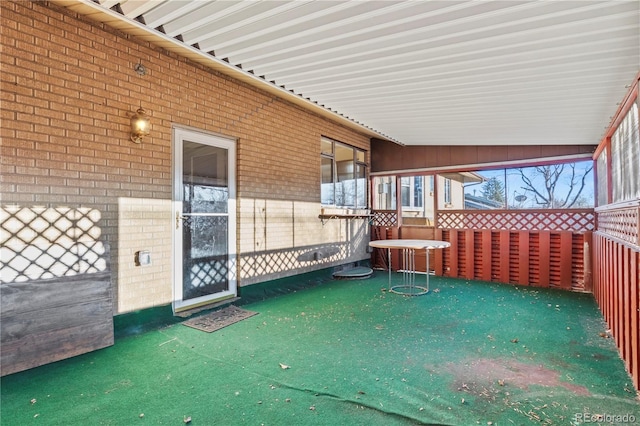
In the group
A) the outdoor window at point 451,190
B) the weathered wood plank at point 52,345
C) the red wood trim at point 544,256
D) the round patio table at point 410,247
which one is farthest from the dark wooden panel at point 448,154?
the weathered wood plank at point 52,345

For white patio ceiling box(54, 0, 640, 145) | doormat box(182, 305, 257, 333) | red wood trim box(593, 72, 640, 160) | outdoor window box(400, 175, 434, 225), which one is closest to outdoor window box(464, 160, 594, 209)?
white patio ceiling box(54, 0, 640, 145)

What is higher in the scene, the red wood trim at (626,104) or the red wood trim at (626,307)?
the red wood trim at (626,104)

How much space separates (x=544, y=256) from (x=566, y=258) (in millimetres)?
328

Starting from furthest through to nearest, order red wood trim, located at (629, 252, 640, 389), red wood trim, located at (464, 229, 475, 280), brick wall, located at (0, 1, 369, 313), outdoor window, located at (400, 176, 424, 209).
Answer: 1. outdoor window, located at (400, 176, 424, 209)
2. red wood trim, located at (464, 229, 475, 280)
3. brick wall, located at (0, 1, 369, 313)
4. red wood trim, located at (629, 252, 640, 389)

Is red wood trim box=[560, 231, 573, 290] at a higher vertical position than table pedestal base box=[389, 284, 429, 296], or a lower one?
higher

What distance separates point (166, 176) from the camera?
4.01 meters

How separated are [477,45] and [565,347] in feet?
9.95

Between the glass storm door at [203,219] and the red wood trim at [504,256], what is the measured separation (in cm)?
514

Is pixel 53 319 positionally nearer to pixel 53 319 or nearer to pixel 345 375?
pixel 53 319

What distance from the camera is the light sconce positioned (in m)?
3.61

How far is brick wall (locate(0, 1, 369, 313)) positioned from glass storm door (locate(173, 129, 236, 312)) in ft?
0.45

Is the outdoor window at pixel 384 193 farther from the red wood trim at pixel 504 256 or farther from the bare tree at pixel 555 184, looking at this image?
the bare tree at pixel 555 184

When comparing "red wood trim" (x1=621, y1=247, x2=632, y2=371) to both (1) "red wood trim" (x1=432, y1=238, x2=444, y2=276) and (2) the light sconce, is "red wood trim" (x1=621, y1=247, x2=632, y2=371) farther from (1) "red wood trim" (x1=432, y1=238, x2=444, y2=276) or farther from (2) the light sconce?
(2) the light sconce

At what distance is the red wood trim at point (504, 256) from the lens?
21.2 feet
